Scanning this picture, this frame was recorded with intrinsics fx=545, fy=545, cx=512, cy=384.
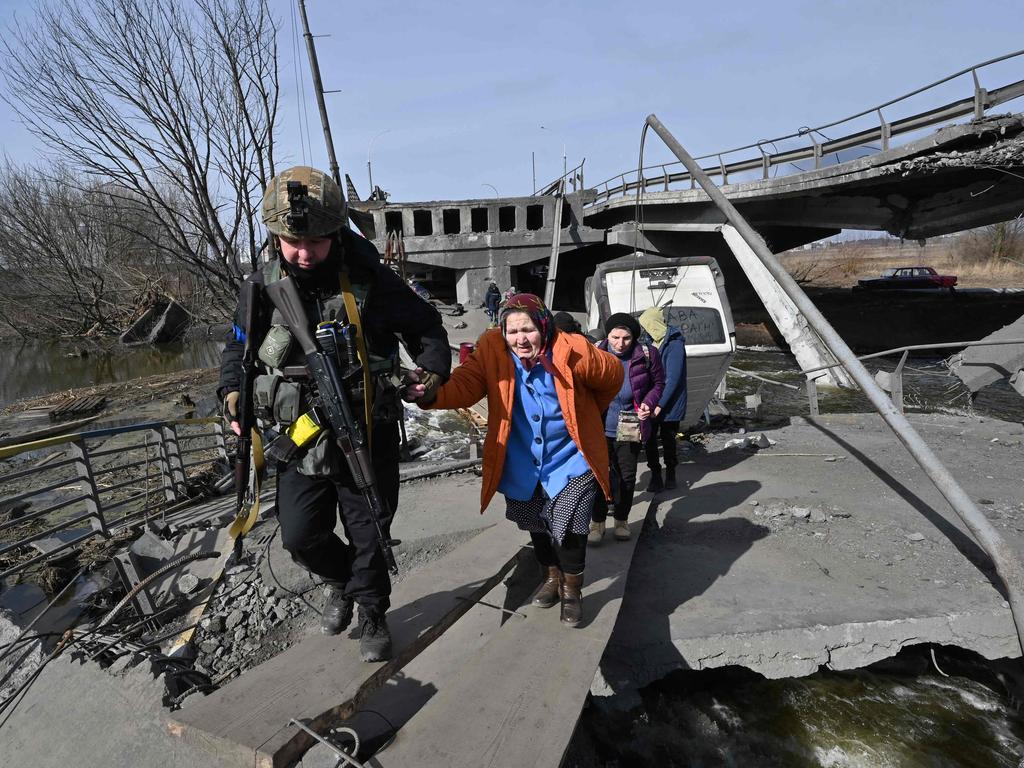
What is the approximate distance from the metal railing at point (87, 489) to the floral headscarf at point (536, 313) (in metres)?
4.17

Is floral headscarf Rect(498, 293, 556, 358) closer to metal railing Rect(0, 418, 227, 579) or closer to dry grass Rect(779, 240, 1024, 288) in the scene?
metal railing Rect(0, 418, 227, 579)

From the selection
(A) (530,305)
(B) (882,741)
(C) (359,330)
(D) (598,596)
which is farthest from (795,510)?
(C) (359,330)

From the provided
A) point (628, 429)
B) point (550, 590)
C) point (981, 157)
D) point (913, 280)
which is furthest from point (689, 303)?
point (913, 280)

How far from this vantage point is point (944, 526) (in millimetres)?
4250

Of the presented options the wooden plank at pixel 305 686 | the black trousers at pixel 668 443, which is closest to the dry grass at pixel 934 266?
the black trousers at pixel 668 443

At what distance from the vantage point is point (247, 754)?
1.80 m

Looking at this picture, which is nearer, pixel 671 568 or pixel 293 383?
pixel 293 383

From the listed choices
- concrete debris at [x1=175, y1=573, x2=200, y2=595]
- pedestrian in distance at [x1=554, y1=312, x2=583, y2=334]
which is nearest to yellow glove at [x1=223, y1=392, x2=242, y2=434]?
pedestrian in distance at [x1=554, y1=312, x2=583, y2=334]

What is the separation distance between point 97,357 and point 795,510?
2915 centimetres

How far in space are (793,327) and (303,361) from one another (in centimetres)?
1287

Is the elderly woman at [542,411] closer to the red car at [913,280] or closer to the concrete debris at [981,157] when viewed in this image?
the concrete debris at [981,157]

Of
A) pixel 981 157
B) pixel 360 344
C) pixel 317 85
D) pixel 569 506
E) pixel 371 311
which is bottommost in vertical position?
pixel 569 506

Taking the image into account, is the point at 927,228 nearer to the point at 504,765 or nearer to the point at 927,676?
the point at 927,676

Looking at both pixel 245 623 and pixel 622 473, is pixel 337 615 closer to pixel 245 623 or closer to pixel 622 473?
pixel 245 623
